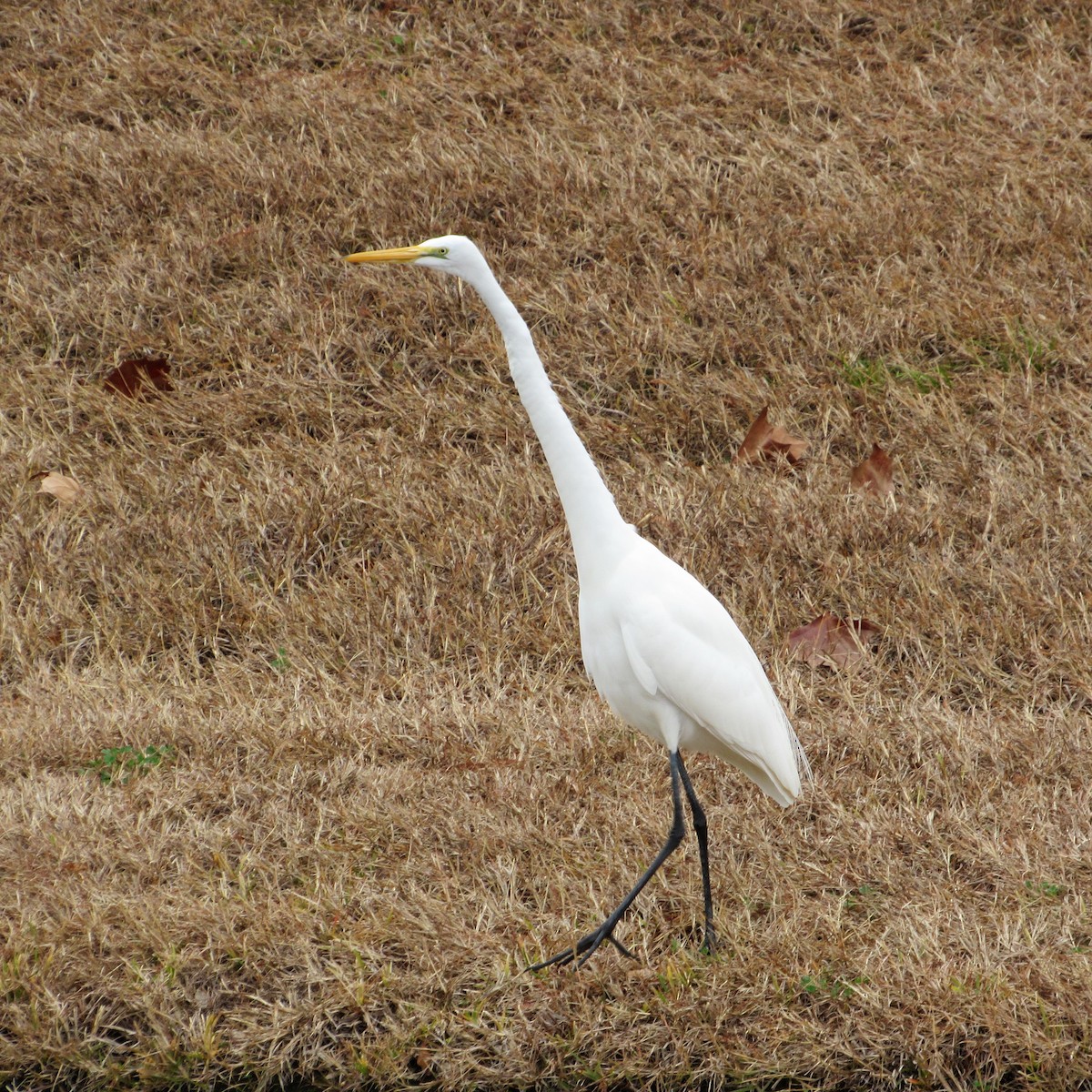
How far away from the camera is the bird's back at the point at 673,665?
2.76 metres

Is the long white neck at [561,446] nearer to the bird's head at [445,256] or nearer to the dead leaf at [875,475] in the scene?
the bird's head at [445,256]

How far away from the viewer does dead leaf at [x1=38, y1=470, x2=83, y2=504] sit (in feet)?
15.2

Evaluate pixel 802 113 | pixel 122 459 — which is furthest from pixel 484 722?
pixel 802 113

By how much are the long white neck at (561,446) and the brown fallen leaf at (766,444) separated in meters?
1.86

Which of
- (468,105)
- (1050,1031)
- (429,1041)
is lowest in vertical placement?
(429,1041)

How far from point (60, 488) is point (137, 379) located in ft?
2.29

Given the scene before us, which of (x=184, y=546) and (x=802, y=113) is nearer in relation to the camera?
(x=184, y=546)

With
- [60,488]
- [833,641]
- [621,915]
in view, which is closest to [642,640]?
[621,915]

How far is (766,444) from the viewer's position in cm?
469

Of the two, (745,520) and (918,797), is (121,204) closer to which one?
(745,520)

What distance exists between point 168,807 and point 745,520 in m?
2.01

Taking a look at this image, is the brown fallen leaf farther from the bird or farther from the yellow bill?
the yellow bill

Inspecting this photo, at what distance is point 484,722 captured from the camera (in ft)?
11.8

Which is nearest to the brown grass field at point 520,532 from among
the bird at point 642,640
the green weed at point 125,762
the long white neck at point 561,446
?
the green weed at point 125,762
